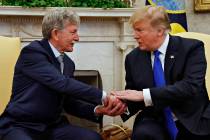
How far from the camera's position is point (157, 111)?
2.40 metres

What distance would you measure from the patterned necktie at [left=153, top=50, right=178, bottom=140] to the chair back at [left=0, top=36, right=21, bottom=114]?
93 cm

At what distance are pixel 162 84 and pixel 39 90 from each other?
0.66 metres

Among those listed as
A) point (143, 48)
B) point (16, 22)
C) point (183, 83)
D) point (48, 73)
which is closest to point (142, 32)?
point (143, 48)

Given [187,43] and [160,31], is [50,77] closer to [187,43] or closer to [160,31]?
[160,31]

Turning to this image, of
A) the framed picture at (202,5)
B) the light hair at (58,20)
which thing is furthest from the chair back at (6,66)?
the framed picture at (202,5)

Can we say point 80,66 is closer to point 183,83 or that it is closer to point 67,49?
point 67,49

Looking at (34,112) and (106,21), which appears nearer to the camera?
(34,112)

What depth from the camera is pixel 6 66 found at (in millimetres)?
2740

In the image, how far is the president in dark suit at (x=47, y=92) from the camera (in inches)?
89.4

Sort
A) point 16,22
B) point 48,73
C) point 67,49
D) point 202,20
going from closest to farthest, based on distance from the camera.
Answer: point 48,73 → point 67,49 → point 16,22 → point 202,20

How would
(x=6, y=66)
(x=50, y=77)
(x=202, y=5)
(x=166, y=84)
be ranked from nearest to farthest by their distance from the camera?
(x=50, y=77) → (x=166, y=84) → (x=6, y=66) → (x=202, y=5)

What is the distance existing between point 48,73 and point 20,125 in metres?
0.32

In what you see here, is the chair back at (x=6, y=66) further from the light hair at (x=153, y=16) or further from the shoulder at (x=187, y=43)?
the shoulder at (x=187, y=43)

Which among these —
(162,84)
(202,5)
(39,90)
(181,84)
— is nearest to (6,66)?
(39,90)
